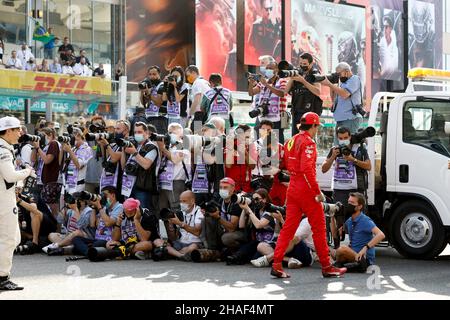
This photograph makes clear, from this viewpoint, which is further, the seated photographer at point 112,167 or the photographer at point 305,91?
the seated photographer at point 112,167

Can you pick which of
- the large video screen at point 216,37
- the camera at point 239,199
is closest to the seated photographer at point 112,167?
the camera at point 239,199

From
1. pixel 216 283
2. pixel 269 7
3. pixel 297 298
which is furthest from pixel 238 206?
pixel 269 7

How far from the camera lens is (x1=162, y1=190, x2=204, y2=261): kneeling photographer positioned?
40.7 ft

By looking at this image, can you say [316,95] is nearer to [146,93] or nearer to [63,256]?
[146,93]

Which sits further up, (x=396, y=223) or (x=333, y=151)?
(x=333, y=151)

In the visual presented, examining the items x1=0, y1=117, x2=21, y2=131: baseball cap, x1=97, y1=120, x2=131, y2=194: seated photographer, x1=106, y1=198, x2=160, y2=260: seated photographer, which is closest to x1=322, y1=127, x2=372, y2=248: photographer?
x1=106, y1=198, x2=160, y2=260: seated photographer

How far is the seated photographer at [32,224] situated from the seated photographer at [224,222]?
10.4ft

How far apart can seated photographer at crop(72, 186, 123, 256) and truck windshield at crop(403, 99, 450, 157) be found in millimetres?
4347

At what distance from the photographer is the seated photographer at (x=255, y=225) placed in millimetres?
11797

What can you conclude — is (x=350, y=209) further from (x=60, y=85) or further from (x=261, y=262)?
(x=60, y=85)

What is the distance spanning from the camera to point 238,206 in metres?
12.2

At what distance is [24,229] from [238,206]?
4.12 meters

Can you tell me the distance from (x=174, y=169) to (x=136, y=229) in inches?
47.4

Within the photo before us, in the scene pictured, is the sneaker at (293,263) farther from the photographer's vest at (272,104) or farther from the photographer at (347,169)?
the photographer's vest at (272,104)
